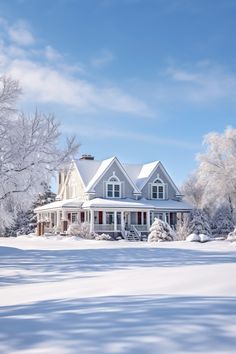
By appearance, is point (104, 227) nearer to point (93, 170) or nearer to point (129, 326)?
point (93, 170)

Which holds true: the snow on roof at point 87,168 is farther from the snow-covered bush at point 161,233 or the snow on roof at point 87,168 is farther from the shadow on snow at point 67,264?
the shadow on snow at point 67,264

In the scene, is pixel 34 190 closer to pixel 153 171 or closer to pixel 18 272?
pixel 18 272

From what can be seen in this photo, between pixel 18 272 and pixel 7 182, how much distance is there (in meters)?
6.24

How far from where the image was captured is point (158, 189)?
155ft

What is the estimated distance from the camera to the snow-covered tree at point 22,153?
20.4 metres

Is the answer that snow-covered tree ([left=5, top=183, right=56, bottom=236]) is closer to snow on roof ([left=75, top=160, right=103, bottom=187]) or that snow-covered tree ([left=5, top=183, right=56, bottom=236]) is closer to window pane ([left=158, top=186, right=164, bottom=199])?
snow on roof ([left=75, top=160, right=103, bottom=187])

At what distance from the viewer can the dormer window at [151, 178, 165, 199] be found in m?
46.9

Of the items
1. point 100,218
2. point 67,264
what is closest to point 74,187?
point 100,218

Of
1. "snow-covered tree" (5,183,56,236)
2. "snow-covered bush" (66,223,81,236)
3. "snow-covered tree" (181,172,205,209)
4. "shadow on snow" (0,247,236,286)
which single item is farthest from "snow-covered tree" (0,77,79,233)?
"snow-covered tree" (181,172,205,209)

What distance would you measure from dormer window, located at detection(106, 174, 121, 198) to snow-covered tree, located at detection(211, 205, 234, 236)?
438 inches

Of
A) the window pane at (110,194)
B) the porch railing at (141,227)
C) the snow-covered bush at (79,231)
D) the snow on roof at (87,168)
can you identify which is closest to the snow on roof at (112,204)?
the window pane at (110,194)

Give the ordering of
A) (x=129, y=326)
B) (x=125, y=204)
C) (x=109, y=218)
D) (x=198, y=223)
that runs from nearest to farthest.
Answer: (x=129, y=326) < (x=125, y=204) < (x=198, y=223) < (x=109, y=218)

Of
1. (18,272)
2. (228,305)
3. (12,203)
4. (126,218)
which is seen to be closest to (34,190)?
(12,203)

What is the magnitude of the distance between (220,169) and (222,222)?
647cm
